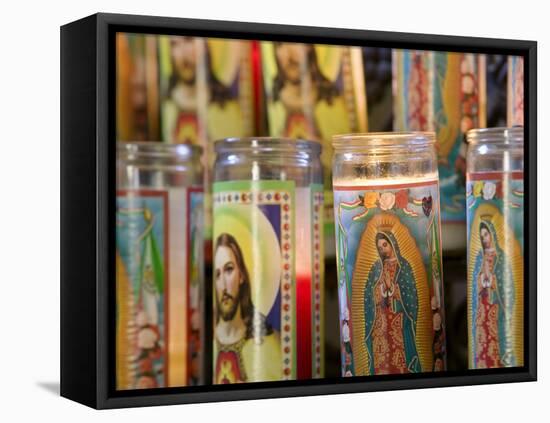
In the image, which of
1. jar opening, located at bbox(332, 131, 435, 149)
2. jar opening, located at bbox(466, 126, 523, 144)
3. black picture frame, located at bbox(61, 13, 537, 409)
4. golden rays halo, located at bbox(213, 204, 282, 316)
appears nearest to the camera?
black picture frame, located at bbox(61, 13, 537, 409)

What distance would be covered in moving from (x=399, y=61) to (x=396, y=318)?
49cm

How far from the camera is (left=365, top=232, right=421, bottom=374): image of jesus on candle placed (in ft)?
8.73

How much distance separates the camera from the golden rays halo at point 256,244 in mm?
2547

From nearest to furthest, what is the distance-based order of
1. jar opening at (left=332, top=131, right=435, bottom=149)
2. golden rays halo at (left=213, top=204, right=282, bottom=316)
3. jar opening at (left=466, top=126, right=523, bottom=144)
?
golden rays halo at (left=213, top=204, right=282, bottom=316) < jar opening at (left=332, top=131, right=435, bottom=149) < jar opening at (left=466, top=126, right=523, bottom=144)

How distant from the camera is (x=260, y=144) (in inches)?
102

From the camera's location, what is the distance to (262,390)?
8.42 ft

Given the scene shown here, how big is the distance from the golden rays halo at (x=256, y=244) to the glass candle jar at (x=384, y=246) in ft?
0.45

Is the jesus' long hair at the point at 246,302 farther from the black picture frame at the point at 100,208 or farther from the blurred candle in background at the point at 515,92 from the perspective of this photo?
the blurred candle in background at the point at 515,92

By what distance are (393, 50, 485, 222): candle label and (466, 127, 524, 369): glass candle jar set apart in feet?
0.08

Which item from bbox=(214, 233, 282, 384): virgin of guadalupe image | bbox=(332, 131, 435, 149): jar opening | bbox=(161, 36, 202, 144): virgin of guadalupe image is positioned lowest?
bbox=(214, 233, 282, 384): virgin of guadalupe image

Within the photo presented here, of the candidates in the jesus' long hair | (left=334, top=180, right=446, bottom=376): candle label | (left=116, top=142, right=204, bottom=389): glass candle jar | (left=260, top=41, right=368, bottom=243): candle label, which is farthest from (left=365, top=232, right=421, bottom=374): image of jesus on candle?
(left=116, top=142, right=204, bottom=389): glass candle jar

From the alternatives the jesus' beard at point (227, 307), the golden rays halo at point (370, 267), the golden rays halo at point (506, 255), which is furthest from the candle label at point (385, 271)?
the jesus' beard at point (227, 307)

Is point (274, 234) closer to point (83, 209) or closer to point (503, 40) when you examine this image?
point (83, 209)

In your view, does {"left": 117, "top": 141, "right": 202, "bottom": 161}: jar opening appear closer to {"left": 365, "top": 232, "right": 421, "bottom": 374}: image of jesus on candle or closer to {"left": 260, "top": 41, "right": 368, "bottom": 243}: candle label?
{"left": 260, "top": 41, "right": 368, "bottom": 243}: candle label
